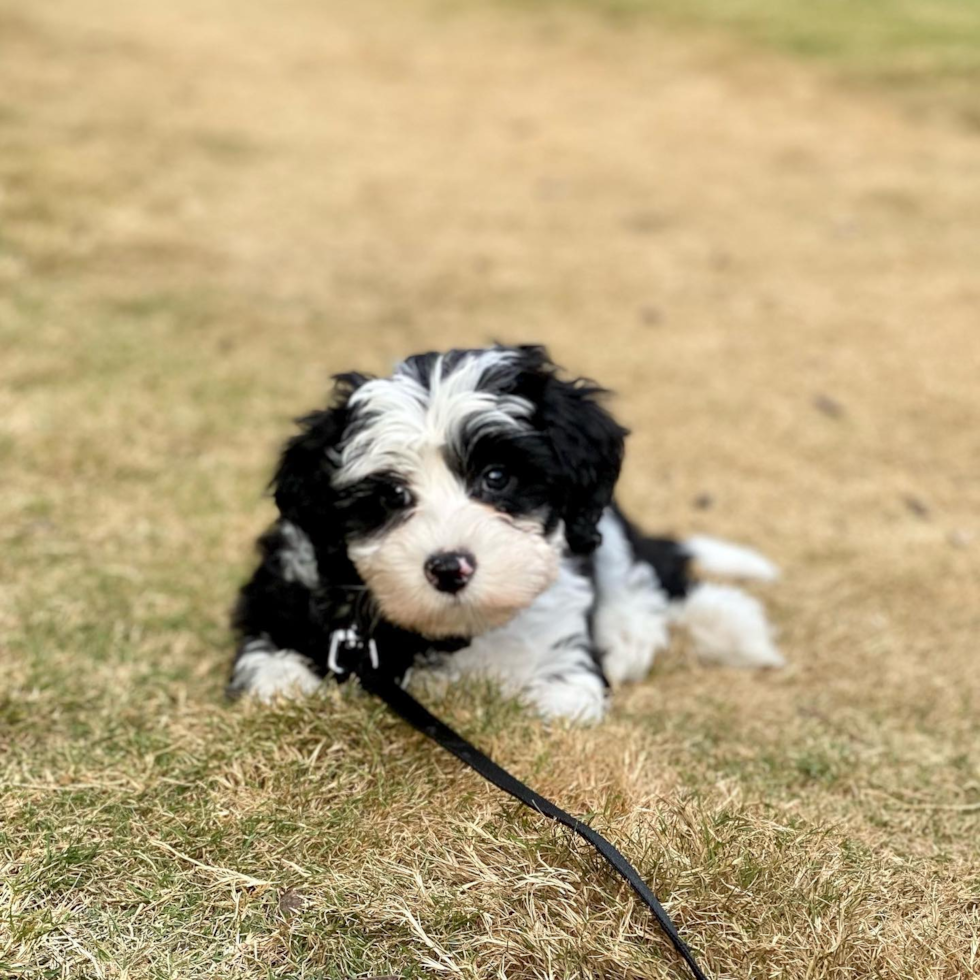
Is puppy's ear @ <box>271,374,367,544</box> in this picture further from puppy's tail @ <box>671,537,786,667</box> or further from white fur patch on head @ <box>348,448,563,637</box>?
puppy's tail @ <box>671,537,786,667</box>

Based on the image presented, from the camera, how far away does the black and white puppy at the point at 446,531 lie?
119 inches

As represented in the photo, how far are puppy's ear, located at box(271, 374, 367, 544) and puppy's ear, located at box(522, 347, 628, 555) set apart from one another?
1.89ft

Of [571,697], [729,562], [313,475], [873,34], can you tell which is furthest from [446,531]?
[873,34]

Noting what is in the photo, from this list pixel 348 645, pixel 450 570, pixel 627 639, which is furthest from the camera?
pixel 627 639

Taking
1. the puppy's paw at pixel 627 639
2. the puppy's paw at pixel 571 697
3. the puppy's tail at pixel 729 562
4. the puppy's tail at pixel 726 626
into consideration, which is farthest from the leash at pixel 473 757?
the puppy's tail at pixel 729 562

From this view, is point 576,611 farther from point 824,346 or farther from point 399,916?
point 824,346

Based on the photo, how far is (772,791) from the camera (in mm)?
3217

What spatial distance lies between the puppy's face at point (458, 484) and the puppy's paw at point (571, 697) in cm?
42

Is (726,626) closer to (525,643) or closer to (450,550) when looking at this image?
(525,643)

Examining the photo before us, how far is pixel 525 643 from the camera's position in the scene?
11.6 ft

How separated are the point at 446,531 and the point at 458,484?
0.20 meters

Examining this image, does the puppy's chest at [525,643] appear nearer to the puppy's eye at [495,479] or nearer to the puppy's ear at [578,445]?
the puppy's ear at [578,445]

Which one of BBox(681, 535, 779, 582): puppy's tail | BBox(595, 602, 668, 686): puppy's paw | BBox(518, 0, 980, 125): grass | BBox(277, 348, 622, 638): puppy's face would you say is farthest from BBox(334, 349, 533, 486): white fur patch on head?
BBox(518, 0, 980, 125): grass

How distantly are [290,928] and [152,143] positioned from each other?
9862 mm
